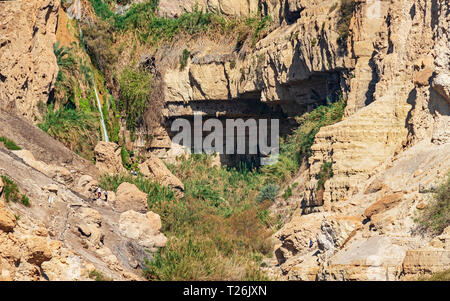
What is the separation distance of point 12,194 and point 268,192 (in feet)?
36.1

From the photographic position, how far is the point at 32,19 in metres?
35.5

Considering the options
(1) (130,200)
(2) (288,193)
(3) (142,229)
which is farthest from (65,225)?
(2) (288,193)

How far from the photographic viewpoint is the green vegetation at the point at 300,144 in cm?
3104

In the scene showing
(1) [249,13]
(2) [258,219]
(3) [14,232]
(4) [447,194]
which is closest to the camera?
(3) [14,232]

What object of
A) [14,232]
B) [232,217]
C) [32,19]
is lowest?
[232,217]

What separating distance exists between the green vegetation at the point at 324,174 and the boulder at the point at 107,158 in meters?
8.98

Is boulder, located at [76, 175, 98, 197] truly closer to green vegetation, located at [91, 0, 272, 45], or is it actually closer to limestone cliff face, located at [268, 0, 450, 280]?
limestone cliff face, located at [268, 0, 450, 280]

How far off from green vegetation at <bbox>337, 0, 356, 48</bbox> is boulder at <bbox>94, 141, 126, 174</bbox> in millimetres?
8547

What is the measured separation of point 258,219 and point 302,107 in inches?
214

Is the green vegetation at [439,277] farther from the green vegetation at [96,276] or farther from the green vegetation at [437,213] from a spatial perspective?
the green vegetation at [96,276]

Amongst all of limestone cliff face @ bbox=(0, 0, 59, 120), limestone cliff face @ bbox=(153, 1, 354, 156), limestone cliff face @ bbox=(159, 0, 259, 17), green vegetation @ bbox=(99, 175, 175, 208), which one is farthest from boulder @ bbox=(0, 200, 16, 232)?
limestone cliff face @ bbox=(159, 0, 259, 17)

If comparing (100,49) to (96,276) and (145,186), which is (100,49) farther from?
(96,276)

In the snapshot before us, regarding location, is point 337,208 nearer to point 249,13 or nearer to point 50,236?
point 50,236
